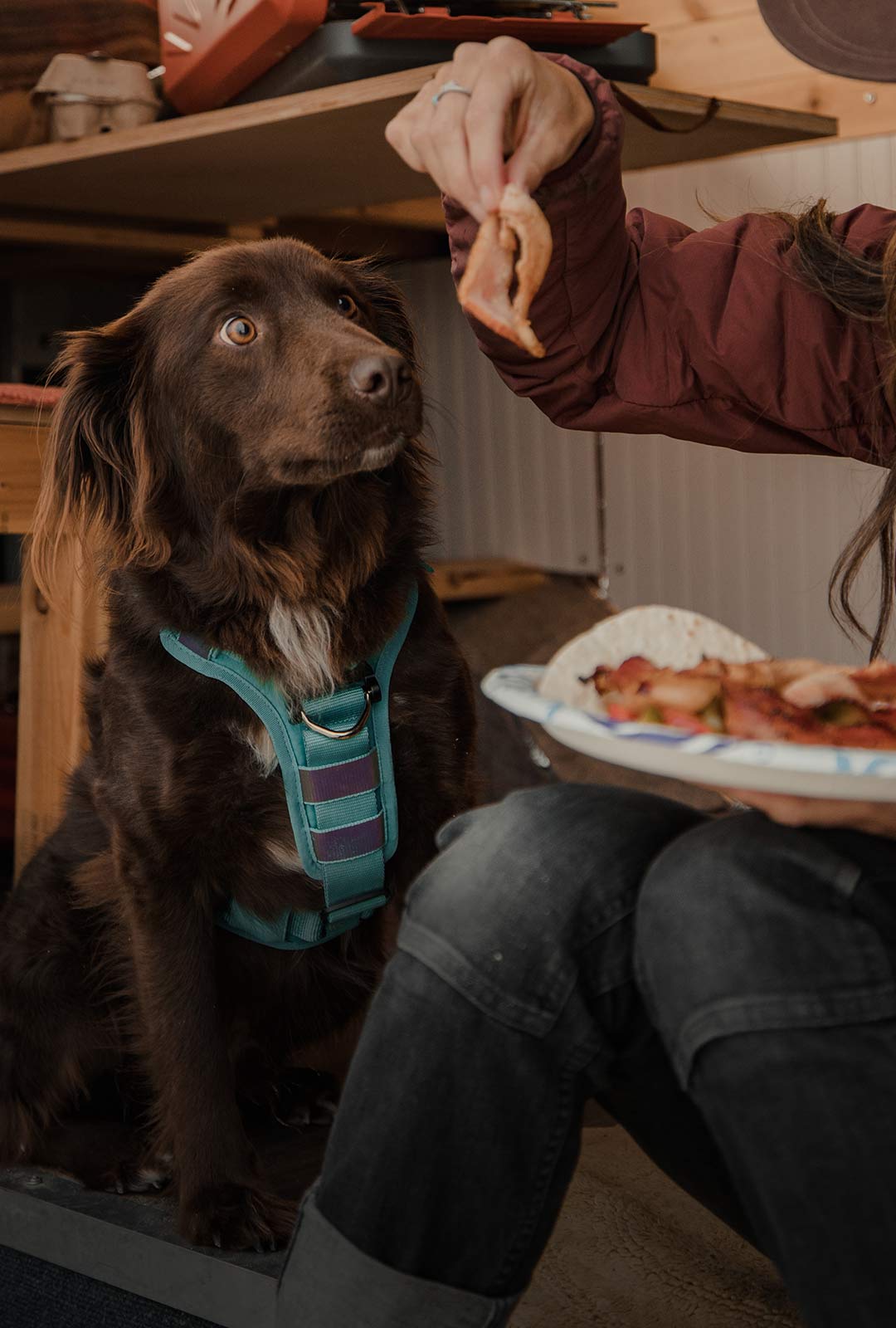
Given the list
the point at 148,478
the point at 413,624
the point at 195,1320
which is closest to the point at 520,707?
the point at 413,624

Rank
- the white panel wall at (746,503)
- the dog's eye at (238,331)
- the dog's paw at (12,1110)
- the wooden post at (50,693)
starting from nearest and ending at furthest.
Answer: the dog's eye at (238,331) < the dog's paw at (12,1110) < the wooden post at (50,693) < the white panel wall at (746,503)

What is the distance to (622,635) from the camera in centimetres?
94

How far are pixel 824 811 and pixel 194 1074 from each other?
779 millimetres

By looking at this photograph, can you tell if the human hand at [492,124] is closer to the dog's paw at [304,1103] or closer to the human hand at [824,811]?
the human hand at [824,811]

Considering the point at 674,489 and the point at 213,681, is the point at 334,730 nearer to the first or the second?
the point at 213,681

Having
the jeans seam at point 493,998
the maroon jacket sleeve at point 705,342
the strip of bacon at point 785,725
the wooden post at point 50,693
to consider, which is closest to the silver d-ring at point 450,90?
the maroon jacket sleeve at point 705,342

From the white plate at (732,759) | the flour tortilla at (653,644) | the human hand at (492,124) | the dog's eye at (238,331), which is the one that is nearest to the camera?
the white plate at (732,759)

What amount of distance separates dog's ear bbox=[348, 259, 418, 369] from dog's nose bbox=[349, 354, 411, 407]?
0.30 metres

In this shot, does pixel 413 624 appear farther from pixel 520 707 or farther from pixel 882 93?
pixel 882 93

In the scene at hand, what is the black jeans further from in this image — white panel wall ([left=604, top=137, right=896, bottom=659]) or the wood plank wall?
the wood plank wall

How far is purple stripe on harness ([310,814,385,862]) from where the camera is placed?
1.31m

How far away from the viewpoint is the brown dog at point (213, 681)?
1.33 meters

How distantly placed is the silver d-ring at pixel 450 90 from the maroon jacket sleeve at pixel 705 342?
217 millimetres

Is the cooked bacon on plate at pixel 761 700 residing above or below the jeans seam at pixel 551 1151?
above
